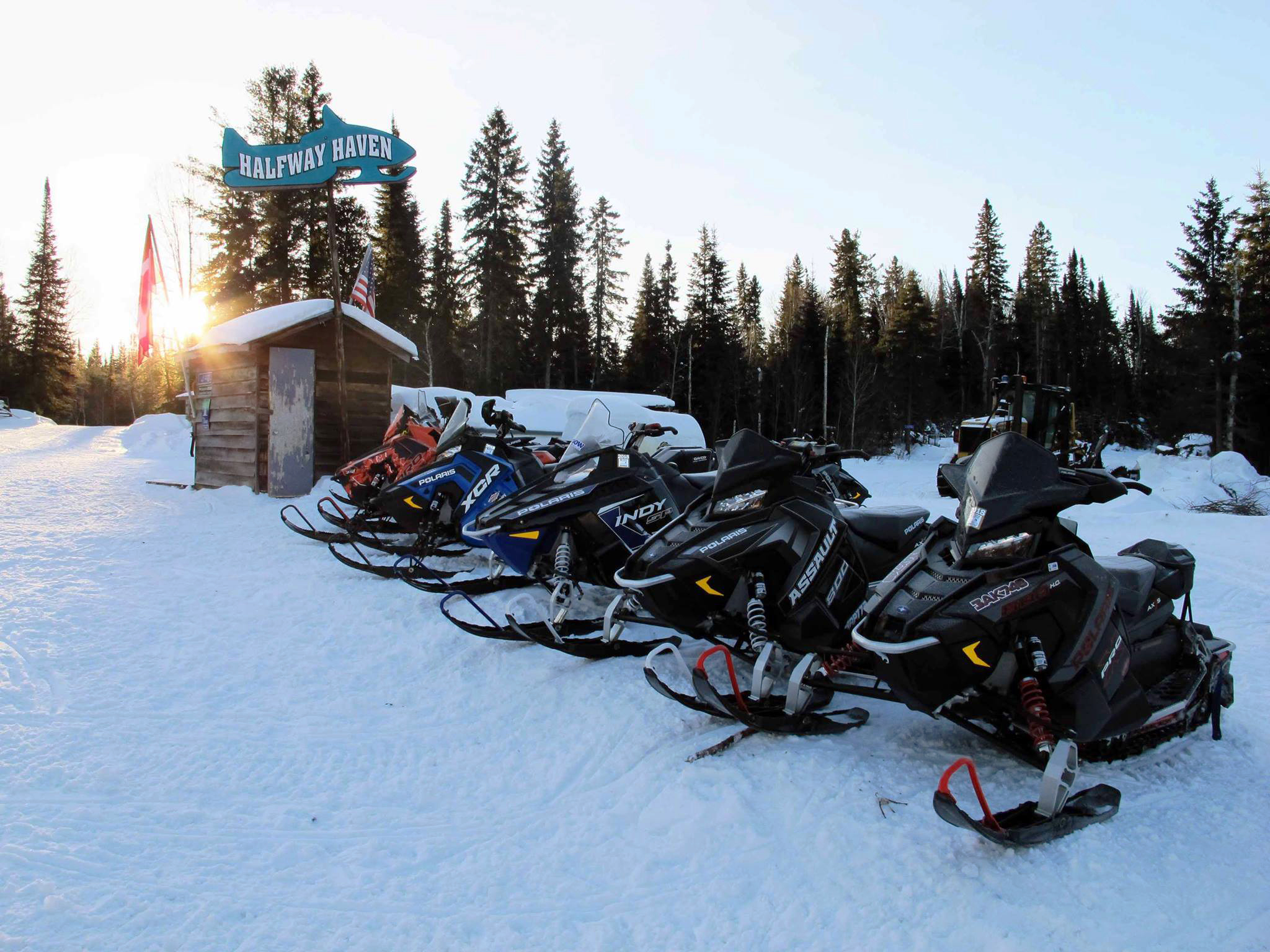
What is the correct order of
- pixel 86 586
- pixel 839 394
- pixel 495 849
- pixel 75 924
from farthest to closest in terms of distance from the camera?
pixel 839 394
pixel 86 586
pixel 495 849
pixel 75 924

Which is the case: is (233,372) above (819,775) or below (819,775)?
above

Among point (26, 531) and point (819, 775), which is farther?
point (26, 531)

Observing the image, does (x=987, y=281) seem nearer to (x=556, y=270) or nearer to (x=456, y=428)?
(x=556, y=270)

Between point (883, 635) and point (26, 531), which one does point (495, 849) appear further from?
point (26, 531)

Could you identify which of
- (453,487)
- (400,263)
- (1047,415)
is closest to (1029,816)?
(453,487)

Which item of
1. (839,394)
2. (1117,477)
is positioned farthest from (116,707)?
(839,394)

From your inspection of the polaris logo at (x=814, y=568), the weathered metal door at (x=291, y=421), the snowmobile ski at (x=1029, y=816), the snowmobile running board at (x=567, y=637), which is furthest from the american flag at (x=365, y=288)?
the snowmobile ski at (x=1029, y=816)

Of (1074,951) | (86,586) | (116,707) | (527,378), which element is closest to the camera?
(1074,951)

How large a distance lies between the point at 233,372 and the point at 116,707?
29.2 feet

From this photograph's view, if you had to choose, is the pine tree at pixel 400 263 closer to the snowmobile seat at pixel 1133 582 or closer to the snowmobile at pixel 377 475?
the snowmobile at pixel 377 475

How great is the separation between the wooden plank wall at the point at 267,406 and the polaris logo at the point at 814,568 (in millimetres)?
8821

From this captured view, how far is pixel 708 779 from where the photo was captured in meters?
2.51

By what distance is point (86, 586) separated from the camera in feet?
17.5

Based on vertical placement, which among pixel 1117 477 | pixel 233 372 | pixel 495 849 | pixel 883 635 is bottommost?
pixel 495 849
